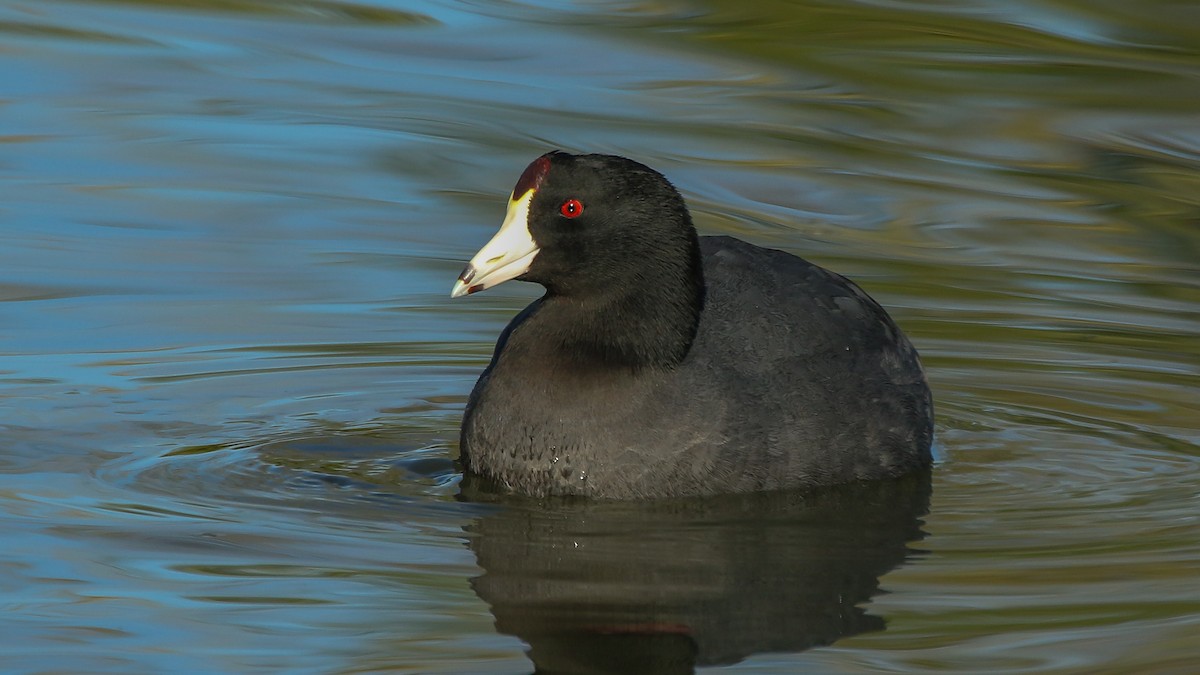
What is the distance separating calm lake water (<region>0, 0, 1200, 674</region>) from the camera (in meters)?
5.66

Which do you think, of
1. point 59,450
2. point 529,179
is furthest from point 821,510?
point 59,450

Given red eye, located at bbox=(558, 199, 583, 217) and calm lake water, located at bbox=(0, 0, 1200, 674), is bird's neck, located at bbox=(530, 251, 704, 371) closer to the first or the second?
red eye, located at bbox=(558, 199, 583, 217)

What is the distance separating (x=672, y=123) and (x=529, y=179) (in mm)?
4955

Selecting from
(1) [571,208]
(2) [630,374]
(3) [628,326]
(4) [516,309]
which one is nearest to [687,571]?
(2) [630,374]

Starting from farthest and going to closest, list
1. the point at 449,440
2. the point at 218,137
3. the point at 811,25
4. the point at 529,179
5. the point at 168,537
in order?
1. the point at 811,25
2. the point at 218,137
3. the point at 449,440
4. the point at 529,179
5. the point at 168,537

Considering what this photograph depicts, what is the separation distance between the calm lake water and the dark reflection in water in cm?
2

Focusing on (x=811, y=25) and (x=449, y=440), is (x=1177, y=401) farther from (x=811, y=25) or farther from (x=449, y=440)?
(x=811, y=25)

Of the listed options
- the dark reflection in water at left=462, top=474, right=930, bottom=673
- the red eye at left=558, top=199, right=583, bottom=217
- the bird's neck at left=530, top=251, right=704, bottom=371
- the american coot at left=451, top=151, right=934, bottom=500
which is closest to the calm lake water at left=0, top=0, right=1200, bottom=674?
the dark reflection in water at left=462, top=474, right=930, bottom=673

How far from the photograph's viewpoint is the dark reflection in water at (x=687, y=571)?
549 centimetres

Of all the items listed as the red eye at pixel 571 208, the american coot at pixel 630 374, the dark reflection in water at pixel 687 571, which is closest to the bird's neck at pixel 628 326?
the american coot at pixel 630 374

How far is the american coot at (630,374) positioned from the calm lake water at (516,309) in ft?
0.40

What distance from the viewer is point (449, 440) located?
7480mm

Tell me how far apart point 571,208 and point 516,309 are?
2376 millimetres

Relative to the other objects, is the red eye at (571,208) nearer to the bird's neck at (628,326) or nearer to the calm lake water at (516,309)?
the bird's neck at (628,326)
